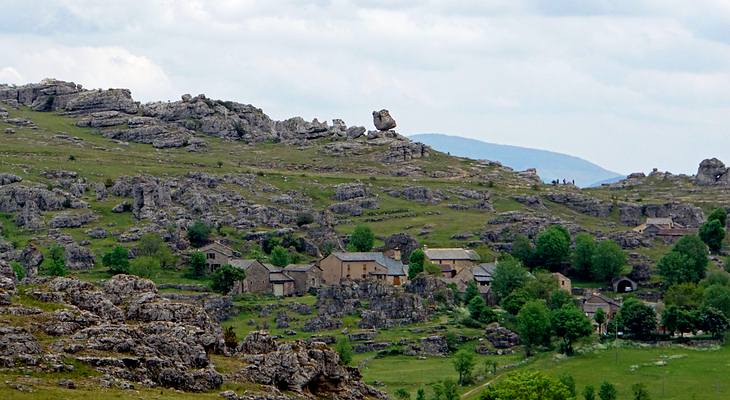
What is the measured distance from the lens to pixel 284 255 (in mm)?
188000

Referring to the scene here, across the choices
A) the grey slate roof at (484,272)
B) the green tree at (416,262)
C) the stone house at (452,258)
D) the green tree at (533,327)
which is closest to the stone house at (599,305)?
the grey slate roof at (484,272)

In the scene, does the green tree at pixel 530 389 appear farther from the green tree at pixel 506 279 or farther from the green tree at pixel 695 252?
the green tree at pixel 695 252

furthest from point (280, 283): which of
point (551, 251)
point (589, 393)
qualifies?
point (589, 393)

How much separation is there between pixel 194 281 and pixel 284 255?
16.4 metres

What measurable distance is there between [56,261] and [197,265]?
18.7 metres

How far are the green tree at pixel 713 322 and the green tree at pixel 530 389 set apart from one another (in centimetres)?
5557

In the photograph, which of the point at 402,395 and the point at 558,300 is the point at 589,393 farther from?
the point at 558,300

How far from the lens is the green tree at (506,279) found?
176750 millimetres

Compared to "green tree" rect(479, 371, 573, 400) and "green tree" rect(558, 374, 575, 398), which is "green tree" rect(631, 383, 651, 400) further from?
"green tree" rect(479, 371, 573, 400)

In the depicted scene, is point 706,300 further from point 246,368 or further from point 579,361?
point 246,368

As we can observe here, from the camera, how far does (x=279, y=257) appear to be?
18688 centimetres

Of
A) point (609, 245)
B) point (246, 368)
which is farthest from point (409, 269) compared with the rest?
point (246, 368)

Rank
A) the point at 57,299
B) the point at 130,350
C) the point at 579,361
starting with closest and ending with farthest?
the point at 130,350
the point at 57,299
the point at 579,361

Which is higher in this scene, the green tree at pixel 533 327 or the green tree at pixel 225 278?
the green tree at pixel 225 278
